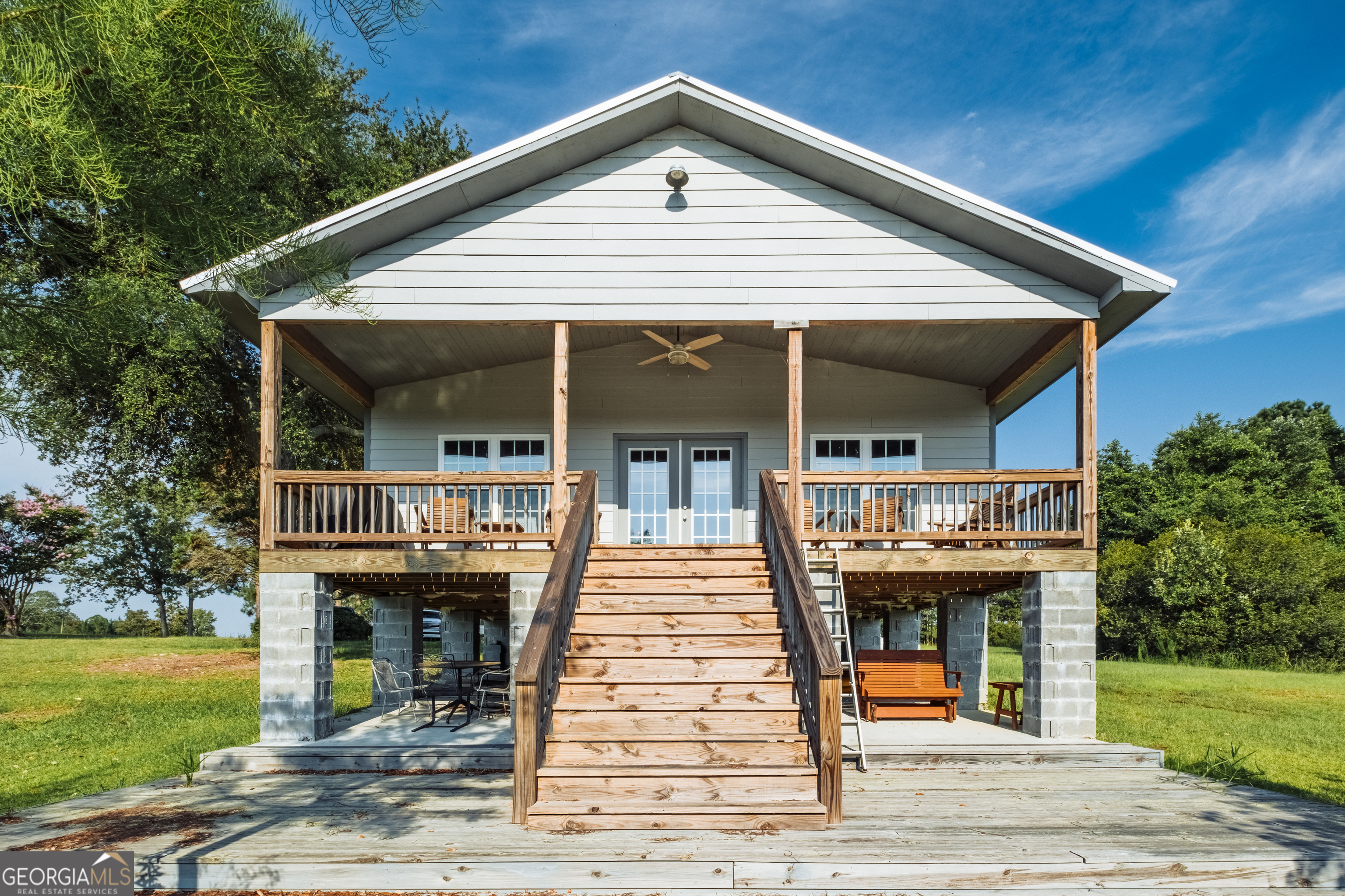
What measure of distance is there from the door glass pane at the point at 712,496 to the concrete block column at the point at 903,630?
3486mm

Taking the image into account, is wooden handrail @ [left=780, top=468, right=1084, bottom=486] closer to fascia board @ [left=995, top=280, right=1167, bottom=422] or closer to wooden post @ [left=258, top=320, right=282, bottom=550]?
fascia board @ [left=995, top=280, right=1167, bottom=422]

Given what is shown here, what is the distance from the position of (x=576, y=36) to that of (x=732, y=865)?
1705 centimetres

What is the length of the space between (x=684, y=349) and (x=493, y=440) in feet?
10.9

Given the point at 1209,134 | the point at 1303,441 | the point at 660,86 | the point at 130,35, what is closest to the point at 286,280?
the point at 660,86

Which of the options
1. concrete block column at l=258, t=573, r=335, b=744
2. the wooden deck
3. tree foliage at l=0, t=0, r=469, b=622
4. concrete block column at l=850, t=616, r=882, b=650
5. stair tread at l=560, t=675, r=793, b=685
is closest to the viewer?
tree foliage at l=0, t=0, r=469, b=622

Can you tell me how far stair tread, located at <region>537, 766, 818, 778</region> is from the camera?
224 inches

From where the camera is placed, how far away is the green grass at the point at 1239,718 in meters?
8.59

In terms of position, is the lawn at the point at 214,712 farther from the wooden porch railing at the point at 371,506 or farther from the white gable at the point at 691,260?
the white gable at the point at 691,260

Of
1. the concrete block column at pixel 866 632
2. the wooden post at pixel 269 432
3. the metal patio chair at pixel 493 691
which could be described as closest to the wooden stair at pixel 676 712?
the metal patio chair at pixel 493 691

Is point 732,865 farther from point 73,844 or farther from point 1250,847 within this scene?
point 73,844

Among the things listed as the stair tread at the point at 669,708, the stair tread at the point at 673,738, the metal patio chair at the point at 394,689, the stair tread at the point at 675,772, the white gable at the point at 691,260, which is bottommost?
the metal patio chair at the point at 394,689

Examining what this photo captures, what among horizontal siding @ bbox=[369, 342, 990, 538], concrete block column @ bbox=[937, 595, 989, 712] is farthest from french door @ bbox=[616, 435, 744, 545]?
concrete block column @ bbox=[937, 595, 989, 712]

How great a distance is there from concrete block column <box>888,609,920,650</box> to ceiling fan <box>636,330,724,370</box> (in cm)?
542

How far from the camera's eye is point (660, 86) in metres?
8.88
